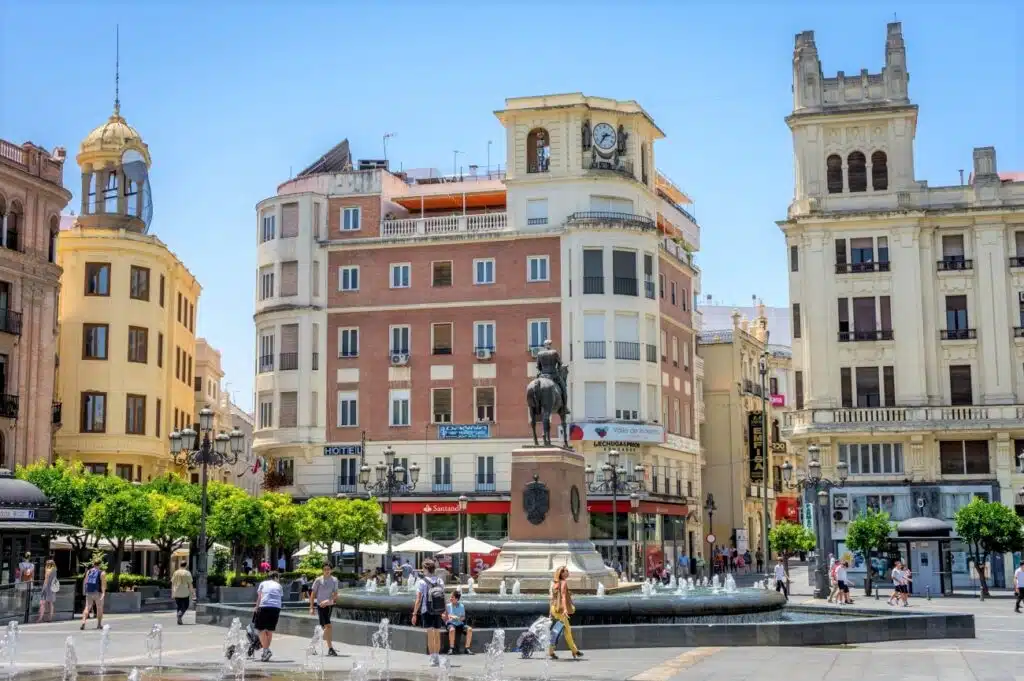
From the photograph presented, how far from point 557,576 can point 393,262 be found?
4501 centimetres

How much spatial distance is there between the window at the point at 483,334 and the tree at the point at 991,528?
23667 millimetres

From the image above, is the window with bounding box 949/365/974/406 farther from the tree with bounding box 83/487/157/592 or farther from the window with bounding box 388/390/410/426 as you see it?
the tree with bounding box 83/487/157/592

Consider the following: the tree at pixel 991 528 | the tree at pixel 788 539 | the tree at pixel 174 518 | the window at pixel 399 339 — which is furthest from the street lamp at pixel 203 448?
the window at pixel 399 339

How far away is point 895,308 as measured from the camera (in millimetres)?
60094

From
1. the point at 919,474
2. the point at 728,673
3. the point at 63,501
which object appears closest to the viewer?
the point at 728,673

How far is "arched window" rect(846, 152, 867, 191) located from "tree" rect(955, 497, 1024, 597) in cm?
1794

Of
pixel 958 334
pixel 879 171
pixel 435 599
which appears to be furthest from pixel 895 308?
pixel 435 599

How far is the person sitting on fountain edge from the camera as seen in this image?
74.1ft

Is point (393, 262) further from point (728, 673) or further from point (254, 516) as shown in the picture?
point (728, 673)

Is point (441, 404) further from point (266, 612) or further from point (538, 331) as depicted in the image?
point (266, 612)

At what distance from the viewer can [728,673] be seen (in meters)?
19.3

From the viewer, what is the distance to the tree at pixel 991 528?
48.4 meters

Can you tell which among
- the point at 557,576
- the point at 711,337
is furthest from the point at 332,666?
the point at 711,337

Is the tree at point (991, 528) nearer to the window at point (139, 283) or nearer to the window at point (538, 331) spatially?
the window at point (538, 331)
